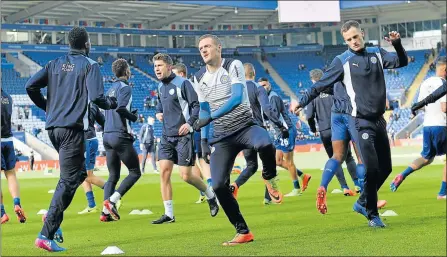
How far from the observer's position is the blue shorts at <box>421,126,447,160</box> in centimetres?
1338

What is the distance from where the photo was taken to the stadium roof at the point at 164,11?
175 feet

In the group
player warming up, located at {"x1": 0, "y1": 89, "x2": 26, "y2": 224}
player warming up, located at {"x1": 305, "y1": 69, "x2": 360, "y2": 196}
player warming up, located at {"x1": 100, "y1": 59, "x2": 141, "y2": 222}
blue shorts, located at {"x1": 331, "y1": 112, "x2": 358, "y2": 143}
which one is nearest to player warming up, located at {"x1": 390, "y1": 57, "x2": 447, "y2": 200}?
player warming up, located at {"x1": 305, "y1": 69, "x2": 360, "y2": 196}

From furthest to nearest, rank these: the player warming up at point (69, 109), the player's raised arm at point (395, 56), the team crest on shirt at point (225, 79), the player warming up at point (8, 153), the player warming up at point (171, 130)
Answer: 1. the player warming up at point (8, 153)
2. the player warming up at point (171, 130)
3. the player's raised arm at point (395, 56)
4. the team crest on shirt at point (225, 79)
5. the player warming up at point (69, 109)

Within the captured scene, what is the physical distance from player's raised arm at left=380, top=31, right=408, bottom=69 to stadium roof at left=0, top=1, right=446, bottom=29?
1634 inches

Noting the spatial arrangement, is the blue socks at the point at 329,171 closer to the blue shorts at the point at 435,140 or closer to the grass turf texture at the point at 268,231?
the grass turf texture at the point at 268,231

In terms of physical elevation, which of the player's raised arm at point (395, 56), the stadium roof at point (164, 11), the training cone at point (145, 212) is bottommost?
the training cone at point (145, 212)

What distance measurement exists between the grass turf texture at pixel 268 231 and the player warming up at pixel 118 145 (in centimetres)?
33

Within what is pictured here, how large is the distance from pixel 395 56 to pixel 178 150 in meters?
3.48

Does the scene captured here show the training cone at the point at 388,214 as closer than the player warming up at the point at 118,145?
Yes

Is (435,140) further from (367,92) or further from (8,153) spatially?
(8,153)

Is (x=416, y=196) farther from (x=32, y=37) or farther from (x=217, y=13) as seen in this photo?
(x=217, y=13)

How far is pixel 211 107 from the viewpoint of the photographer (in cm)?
855

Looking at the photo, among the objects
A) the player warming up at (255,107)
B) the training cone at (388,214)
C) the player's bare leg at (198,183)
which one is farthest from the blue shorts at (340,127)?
the player's bare leg at (198,183)

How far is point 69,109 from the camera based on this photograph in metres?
8.05
